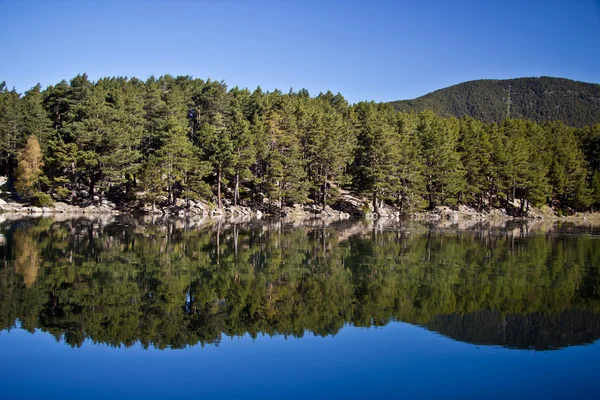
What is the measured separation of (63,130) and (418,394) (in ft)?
209

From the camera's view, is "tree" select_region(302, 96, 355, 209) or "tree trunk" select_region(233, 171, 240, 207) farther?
"tree" select_region(302, 96, 355, 209)

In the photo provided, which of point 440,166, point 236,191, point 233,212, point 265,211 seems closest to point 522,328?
point 233,212

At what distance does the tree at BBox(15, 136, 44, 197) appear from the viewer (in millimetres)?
59562

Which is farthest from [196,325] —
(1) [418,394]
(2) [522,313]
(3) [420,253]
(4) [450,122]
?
(4) [450,122]

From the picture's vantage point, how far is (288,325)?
15.7 meters

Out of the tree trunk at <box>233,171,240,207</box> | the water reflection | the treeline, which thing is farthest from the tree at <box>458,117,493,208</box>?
the water reflection

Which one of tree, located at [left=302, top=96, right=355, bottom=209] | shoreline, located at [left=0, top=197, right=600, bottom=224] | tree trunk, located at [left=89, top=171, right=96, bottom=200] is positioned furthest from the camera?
tree, located at [left=302, top=96, right=355, bottom=209]

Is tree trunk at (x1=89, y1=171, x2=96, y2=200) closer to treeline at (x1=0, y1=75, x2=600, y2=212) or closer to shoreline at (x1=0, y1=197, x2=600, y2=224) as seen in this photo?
treeline at (x1=0, y1=75, x2=600, y2=212)

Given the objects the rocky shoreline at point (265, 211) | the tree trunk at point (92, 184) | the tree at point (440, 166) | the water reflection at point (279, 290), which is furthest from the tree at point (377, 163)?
the water reflection at point (279, 290)

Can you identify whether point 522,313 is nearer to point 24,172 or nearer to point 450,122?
point 24,172

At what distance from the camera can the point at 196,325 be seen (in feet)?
49.6

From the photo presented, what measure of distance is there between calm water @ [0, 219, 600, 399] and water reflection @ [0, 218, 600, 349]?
8cm

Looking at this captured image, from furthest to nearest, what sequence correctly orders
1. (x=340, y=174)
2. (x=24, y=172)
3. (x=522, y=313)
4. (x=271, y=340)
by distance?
(x=340, y=174) < (x=24, y=172) < (x=522, y=313) < (x=271, y=340)

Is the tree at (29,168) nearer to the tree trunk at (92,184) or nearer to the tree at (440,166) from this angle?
the tree trunk at (92,184)
